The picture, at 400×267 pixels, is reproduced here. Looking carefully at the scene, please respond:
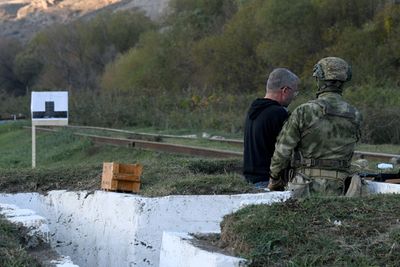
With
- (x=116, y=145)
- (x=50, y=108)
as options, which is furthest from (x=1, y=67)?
(x=50, y=108)

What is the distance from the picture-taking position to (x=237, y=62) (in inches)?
2021

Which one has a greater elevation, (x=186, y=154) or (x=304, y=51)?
(x=304, y=51)

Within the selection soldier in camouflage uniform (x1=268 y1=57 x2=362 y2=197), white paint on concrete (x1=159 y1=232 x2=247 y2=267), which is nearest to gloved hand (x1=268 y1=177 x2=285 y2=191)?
soldier in camouflage uniform (x1=268 y1=57 x2=362 y2=197)

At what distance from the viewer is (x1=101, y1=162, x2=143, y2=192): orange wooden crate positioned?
7.21m

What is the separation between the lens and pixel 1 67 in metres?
92.9

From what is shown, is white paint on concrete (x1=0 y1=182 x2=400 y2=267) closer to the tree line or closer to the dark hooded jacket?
the dark hooded jacket

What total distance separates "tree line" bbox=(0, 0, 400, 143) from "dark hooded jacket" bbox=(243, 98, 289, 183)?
17472 mm

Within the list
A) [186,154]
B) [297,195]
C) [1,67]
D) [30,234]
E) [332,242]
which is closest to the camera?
[332,242]

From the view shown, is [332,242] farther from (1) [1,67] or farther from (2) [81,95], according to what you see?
(1) [1,67]

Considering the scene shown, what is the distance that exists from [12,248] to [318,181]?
288cm

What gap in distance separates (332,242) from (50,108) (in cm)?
1205

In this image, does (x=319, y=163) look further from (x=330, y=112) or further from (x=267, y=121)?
(x=267, y=121)

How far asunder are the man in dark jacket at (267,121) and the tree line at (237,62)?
1748cm

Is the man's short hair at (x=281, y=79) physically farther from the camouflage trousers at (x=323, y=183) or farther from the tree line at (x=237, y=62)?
the tree line at (x=237, y=62)
